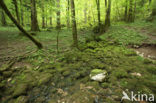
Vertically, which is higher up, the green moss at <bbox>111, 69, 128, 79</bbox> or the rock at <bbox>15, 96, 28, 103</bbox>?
the green moss at <bbox>111, 69, 128, 79</bbox>

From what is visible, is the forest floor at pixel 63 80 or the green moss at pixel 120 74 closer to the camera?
the forest floor at pixel 63 80

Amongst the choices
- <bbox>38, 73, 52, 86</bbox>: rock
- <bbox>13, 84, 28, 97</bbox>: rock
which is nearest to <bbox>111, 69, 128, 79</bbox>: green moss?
<bbox>38, 73, 52, 86</bbox>: rock

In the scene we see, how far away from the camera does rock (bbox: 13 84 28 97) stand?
2.73 metres

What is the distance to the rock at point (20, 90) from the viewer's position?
107 inches

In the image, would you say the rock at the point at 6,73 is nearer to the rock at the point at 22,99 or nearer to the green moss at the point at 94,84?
the rock at the point at 22,99

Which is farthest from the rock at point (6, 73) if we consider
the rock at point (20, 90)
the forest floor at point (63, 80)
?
the rock at point (20, 90)

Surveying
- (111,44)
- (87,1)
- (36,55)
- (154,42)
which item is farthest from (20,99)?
(87,1)

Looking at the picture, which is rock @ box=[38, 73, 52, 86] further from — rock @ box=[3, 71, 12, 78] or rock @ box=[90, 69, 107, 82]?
rock @ box=[90, 69, 107, 82]

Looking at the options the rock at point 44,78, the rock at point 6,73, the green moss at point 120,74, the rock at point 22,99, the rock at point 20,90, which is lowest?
the rock at point 22,99

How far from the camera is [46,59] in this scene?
16.6 ft

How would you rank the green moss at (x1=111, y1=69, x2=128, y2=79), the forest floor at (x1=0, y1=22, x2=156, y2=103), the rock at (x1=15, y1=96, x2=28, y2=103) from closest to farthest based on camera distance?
the rock at (x1=15, y1=96, x2=28, y2=103)
the forest floor at (x1=0, y1=22, x2=156, y2=103)
the green moss at (x1=111, y1=69, x2=128, y2=79)

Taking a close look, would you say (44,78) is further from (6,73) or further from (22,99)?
(6,73)

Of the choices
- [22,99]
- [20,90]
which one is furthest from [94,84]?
[20,90]

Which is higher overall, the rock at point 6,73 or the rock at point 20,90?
the rock at point 6,73
